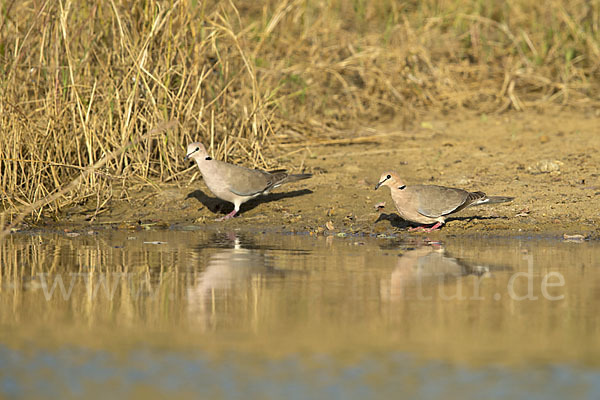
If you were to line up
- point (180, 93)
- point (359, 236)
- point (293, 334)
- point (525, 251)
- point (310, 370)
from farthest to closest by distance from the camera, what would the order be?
point (180, 93) → point (359, 236) → point (525, 251) → point (293, 334) → point (310, 370)

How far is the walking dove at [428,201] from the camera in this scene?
7.30 m

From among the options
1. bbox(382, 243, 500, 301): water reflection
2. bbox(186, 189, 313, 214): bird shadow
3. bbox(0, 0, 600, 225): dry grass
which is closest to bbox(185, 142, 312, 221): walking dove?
bbox(186, 189, 313, 214): bird shadow

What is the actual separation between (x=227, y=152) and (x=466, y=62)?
415 cm

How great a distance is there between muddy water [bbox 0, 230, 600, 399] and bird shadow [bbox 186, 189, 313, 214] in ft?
6.06

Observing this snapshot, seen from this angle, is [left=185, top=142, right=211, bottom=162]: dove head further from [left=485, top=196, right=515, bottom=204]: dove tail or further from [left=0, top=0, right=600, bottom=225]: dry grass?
[left=485, top=196, right=515, bottom=204]: dove tail

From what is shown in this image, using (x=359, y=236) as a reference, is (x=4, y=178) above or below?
above

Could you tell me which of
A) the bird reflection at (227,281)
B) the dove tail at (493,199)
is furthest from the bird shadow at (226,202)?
the dove tail at (493,199)

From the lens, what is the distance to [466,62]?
463 inches

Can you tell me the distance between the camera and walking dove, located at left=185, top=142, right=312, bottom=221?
8023mm

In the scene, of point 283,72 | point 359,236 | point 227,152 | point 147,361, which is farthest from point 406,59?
point 147,361

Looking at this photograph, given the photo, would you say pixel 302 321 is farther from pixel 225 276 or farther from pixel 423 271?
pixel 423 271

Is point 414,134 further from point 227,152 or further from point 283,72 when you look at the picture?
point 227,152

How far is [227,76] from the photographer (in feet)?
30.3

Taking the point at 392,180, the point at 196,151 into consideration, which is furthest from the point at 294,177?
the point at 392,180
